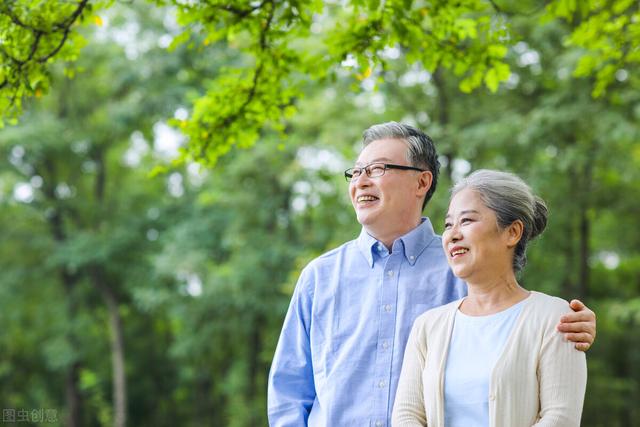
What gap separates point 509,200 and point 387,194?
0.47m

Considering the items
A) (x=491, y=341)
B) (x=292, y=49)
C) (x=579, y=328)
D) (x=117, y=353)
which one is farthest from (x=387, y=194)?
(x=117, y=353)

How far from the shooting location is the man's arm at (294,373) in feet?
9.15

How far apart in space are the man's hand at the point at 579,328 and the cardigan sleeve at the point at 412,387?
0.45 meters

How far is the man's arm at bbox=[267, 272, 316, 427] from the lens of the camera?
9.15 feet

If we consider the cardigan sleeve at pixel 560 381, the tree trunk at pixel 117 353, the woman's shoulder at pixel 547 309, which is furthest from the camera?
the tree trunk at pixel 117 353

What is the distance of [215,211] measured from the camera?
14758mm

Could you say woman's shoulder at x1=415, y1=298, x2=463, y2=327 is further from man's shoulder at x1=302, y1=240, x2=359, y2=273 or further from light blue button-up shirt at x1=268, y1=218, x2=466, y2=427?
man's shoulder at x1=302, y1=240, x2=359, y2=273

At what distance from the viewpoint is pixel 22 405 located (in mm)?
18688

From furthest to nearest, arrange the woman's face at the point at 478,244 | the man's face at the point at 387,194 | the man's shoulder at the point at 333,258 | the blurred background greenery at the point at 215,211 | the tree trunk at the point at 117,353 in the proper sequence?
the tree trunk at the point at 117,353, the blurred background greenery at the point at 215,211, the man's shoulder at the point at 333,258, the man's face at the point at 387,194, the woman's face at the point at 478,244

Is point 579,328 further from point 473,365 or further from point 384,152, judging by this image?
point 384,152

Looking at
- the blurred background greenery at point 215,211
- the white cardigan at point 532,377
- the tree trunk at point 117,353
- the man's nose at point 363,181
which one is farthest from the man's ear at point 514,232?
the tree trunk at point 117,353

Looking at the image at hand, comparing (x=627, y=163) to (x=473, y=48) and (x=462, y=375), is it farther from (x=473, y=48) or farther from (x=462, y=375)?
(x=462, y=375)

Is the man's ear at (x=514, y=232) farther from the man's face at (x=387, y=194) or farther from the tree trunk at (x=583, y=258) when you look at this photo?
the tree trunk at (x=583, y=258)

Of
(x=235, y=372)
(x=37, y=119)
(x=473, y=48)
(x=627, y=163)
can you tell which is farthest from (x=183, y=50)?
(x=473, y=48)
